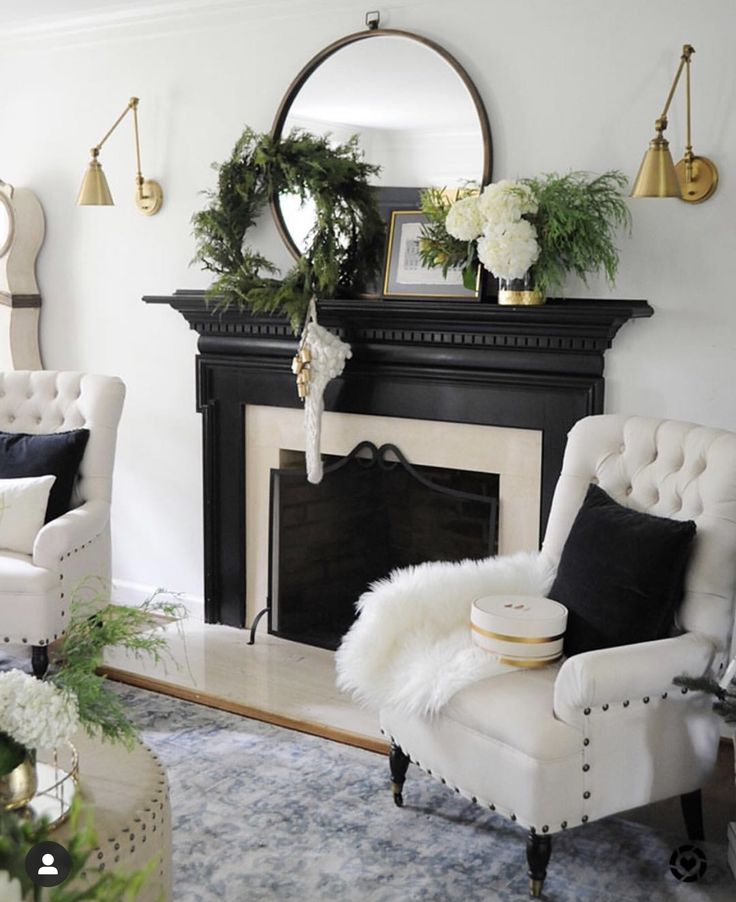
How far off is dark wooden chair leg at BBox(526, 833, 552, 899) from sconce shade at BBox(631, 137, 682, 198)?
1.67 metres

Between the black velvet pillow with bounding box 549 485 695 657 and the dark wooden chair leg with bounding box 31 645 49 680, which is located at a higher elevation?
the black velvet pillow with bounding box 549 485 695 657

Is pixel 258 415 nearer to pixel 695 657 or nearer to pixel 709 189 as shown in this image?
pixel 709 189

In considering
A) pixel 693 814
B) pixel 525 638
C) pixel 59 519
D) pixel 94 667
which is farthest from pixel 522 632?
pixel 59 519

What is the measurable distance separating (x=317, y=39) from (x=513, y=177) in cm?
92

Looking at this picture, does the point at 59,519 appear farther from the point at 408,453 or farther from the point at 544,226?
the point at 544,226

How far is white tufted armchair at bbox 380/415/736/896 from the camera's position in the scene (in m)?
2.42

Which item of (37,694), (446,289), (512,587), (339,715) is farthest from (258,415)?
(37,694)

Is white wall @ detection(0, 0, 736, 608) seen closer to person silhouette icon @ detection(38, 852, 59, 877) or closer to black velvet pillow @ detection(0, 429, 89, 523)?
black velvet pillow @ detection(0, 429, 89, 523)

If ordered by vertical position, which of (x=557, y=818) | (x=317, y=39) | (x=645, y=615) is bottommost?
(x=557, y=818)

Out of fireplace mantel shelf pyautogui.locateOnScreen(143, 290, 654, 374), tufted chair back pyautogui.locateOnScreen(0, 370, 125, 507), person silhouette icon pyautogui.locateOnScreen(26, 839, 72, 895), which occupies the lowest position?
tufted chair back pyautogui.locateOnScreen(0, 370, 125, 507)

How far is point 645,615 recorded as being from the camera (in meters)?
2.60

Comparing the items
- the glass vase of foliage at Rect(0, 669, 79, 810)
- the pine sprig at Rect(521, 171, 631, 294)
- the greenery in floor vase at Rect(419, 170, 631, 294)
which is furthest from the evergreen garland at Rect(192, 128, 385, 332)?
the glass vase of foliage at Rect(0, 669, 79, 810)

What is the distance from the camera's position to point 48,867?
2.72 ft

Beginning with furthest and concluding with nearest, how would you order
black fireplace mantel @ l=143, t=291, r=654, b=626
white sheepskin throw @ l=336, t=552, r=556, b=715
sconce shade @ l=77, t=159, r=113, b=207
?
1. sconce shade @ l=77, t=159, r=113, b=207
2. black fireplace mantel @ l=143, t=291, r=654, b=626
3. white sheepskin throw @ l=336, t=552, r=556, b=715
